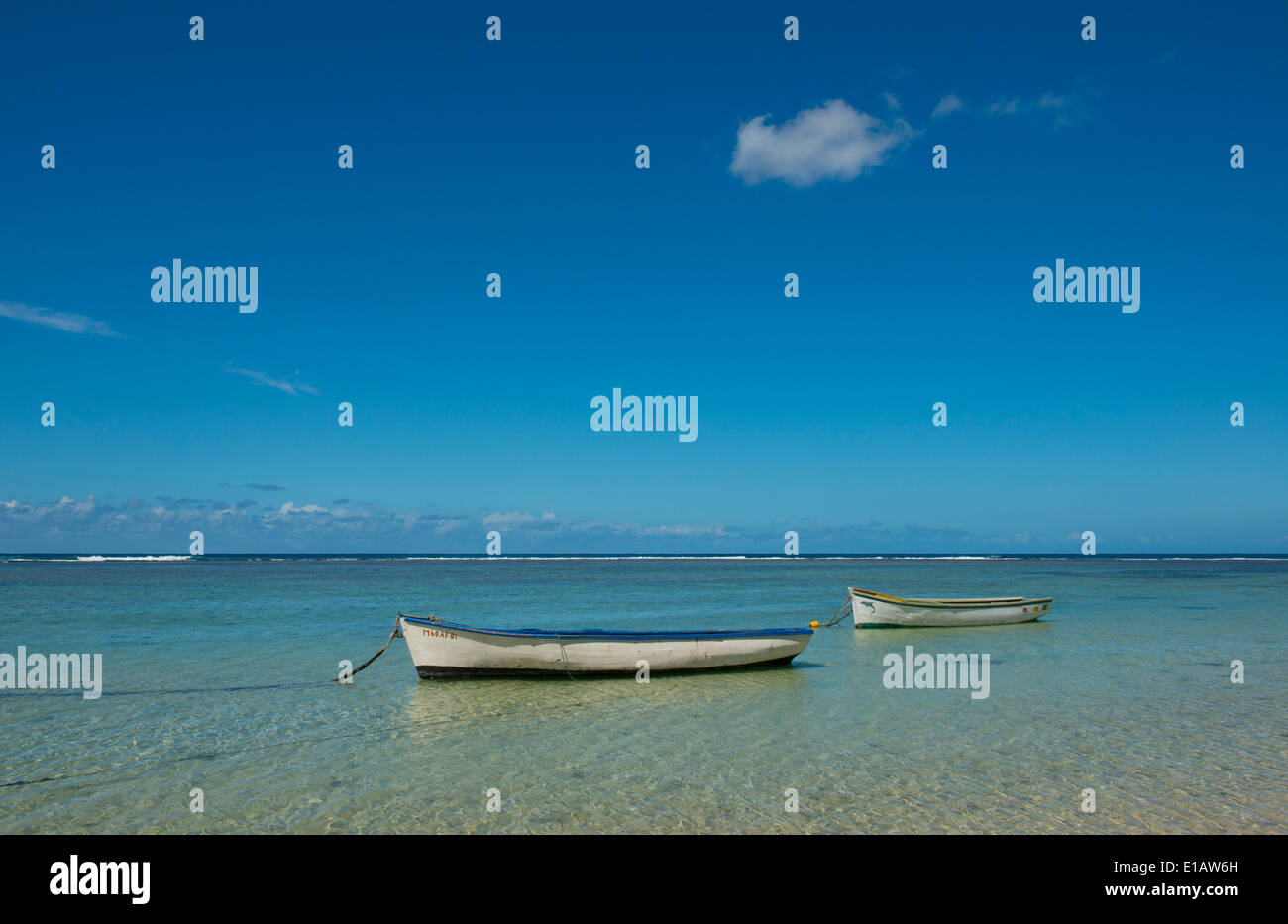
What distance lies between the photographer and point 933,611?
1155 inches

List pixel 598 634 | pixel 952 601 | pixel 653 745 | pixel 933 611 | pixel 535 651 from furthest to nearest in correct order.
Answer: pixel 952 601 → pixel 933 611 → pixel 598 634 → pixel 535 651 → pixel 653 745

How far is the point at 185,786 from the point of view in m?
9.97

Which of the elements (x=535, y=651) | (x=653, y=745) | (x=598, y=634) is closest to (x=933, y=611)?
(x=598, y=634)

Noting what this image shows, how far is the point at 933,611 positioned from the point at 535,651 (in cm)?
1824

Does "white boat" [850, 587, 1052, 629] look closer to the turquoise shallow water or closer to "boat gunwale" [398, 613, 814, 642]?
the turquoise shallow water

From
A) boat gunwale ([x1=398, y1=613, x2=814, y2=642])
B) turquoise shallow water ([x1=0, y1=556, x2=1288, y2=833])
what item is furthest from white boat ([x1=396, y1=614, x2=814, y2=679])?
turquoise shallow water ([x1=0, y1=556, x2=1288, y2=833])

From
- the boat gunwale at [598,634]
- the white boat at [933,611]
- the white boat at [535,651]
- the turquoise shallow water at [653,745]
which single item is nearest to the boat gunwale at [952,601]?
the white boat at [933,611]

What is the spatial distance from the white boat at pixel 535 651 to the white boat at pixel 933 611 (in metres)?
12.6

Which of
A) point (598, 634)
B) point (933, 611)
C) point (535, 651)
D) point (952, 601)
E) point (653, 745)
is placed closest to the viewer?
point (653, 745)

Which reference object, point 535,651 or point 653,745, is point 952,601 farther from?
point 653,745

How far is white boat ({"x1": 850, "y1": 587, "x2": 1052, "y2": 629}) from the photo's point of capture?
94.4 ft
